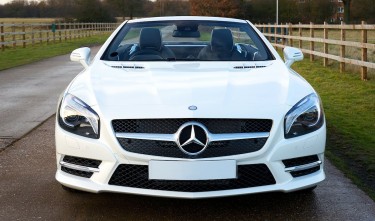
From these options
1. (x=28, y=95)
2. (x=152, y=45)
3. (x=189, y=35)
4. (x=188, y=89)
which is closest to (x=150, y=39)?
(x=152, y=45)

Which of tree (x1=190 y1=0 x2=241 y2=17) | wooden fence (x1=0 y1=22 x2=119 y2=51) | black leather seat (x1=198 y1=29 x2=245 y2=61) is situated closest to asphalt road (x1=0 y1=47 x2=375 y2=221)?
black leather seat (x1=198 y1=29 x2=245 y2=61)

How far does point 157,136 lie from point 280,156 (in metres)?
0.77

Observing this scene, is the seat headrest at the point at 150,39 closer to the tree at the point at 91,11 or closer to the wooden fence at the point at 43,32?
the wooden fence at the point at 43,32

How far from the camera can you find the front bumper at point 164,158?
12.0ft

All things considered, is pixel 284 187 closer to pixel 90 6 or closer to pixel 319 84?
pixel 319 84

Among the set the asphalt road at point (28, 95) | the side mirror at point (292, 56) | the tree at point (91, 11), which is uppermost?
the tree at point (91, 11)

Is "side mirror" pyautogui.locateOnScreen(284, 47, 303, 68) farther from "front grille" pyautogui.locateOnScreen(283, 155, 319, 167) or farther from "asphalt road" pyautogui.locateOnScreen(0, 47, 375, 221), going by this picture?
"front grille" pyautogui.locateOnScreen(283, 155, 319, 167)

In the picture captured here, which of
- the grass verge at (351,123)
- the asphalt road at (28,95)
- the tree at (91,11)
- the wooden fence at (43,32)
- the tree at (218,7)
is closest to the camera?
the grass verge at (351,123)

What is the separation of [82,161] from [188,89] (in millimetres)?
855

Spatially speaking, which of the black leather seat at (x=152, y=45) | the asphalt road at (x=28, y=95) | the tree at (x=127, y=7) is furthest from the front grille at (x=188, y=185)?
the tree at (x=127, y=7)

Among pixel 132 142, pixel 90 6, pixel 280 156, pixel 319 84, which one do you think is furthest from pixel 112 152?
pixel 90 6

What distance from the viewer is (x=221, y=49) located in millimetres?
5449

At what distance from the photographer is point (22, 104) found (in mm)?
9477

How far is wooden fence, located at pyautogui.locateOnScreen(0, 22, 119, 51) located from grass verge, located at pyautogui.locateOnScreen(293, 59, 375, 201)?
17.5 metres
